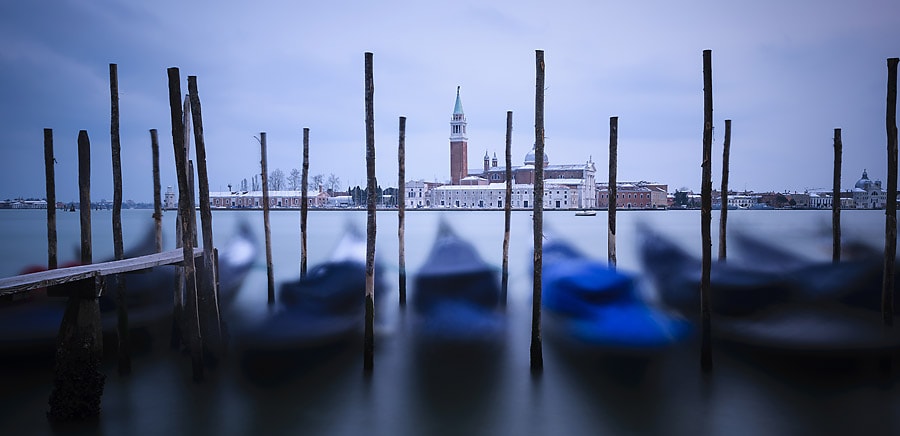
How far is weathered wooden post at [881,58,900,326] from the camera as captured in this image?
7.05 meters

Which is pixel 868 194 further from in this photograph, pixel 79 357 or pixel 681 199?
pixel 79 357

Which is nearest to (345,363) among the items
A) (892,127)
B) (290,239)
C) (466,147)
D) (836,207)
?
(892,127)

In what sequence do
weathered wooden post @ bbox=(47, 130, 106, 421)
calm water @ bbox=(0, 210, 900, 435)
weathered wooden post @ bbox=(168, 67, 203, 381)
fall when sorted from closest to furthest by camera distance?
weathered wooden post @ bbox=(47, 130, 106, 421), calm water @ bbox=(0, 210, 900, 435), weathered wooden post @ bbox=(168, 67, 203, 381)

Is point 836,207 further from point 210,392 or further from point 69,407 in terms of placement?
point 69,407

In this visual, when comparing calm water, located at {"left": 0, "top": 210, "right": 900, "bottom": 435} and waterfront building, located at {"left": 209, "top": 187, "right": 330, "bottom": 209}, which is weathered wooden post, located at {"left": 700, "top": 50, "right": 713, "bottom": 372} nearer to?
calm water, located at {"left": 0, "top": 210, "right": 900, "bottom": 435}

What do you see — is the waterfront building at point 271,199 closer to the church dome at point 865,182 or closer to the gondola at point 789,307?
the church dome at point 865,182

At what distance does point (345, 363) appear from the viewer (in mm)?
6902

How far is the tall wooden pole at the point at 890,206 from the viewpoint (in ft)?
23.1

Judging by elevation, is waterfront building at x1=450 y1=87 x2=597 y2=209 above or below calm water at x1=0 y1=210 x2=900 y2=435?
above

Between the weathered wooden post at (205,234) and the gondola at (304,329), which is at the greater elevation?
the weathered wooden post at (205,234)

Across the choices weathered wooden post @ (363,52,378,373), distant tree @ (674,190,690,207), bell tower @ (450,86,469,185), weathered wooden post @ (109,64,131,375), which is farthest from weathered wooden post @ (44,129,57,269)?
distant tree @ (674,190,690,207)

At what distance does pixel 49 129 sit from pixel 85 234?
5.15ft

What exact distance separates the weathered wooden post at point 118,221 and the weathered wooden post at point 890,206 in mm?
7897

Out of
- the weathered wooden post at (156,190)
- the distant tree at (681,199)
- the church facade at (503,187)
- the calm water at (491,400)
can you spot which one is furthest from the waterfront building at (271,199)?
the calm water at (491,400)
